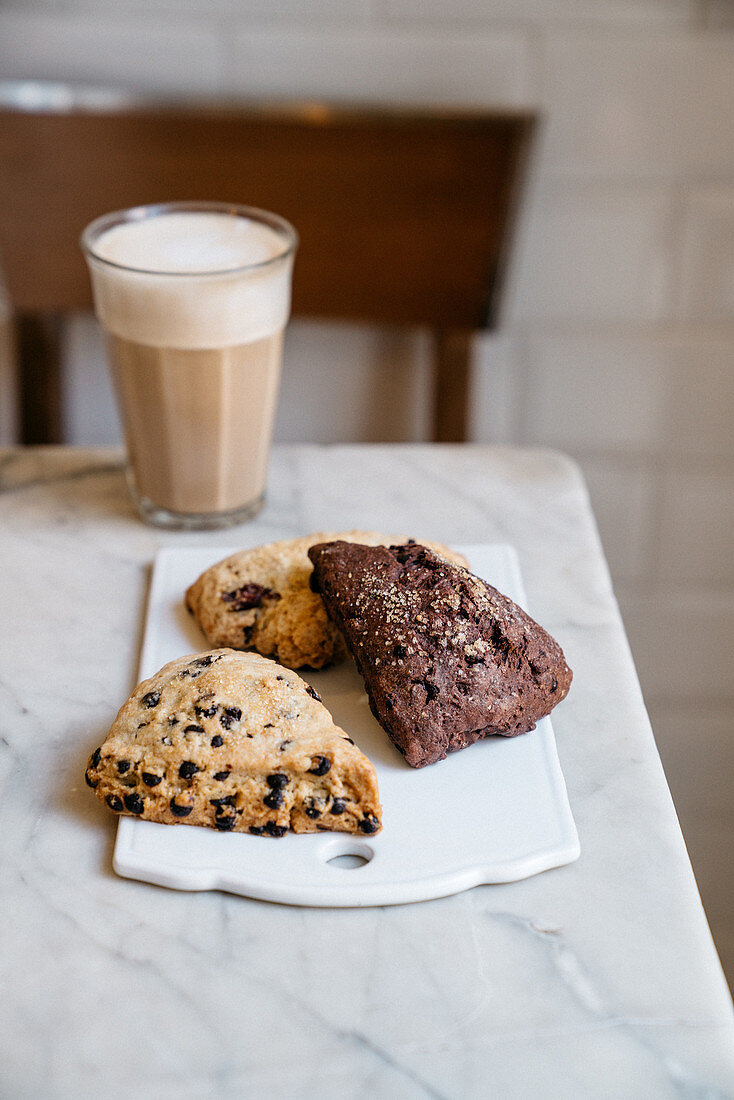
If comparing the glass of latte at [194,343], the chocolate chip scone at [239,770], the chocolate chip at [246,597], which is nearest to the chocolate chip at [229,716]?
the chocolate chip scone at [239,770]

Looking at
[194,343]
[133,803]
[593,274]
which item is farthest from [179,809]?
[593,274]

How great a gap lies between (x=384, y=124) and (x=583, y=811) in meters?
0.71

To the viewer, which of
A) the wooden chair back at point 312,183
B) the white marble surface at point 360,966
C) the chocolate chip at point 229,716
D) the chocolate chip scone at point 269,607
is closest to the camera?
the white marble surface at point 360,966

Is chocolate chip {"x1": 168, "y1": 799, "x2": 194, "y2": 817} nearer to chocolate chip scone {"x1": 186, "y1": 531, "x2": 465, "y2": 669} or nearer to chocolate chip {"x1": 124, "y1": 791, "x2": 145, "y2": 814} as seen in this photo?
chocolate chip {"x1": 124, "y1": 791, "x2": 145, "y2": 814}

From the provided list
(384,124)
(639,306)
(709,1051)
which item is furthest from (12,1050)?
(639,306)

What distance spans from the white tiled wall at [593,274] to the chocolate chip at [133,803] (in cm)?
72

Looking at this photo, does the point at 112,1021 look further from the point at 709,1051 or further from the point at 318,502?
the point at 318,502

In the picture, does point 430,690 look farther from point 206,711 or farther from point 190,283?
point 190,283

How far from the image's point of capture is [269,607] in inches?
25.4

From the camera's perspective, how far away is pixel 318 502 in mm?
844

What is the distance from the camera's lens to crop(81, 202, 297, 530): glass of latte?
28.3 inches

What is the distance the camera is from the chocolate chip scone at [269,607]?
0.62 m

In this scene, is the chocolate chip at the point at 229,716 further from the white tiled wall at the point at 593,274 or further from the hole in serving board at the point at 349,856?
the white tiled wall at the point at 593,274

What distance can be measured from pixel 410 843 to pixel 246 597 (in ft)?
0.68
